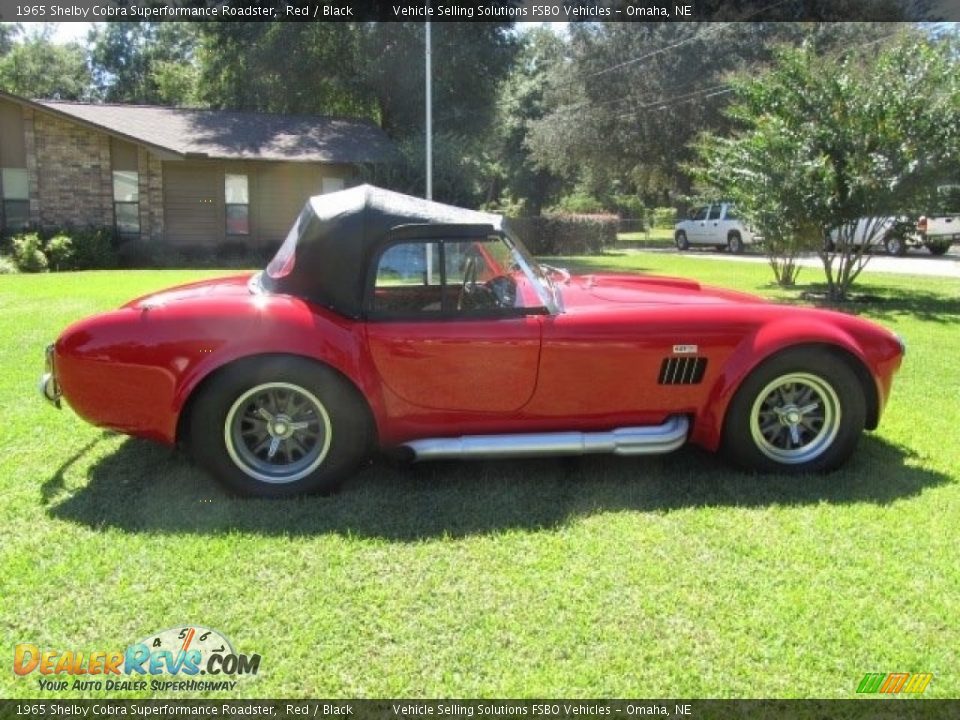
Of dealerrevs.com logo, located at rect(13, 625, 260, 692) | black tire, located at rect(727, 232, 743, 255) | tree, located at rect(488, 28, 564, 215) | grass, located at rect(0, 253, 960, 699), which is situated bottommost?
dealerrevs.com logo, located at rect(13, 625, 260, 692)

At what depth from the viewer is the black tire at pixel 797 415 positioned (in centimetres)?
390

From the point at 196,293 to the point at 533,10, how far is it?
2897cm

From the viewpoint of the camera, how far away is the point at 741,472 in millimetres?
4078

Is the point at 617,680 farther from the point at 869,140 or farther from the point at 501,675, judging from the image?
the point at 869,140

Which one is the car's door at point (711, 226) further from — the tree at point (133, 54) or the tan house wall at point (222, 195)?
the tree at point (133, 54)

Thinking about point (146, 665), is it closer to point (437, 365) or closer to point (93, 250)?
point (437, 365)

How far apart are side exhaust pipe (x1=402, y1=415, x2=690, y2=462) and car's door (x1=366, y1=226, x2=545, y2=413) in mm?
168

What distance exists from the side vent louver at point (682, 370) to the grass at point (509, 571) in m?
0.57

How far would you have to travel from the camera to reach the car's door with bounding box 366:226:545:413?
3.67 meters

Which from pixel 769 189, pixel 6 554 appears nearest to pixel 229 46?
pixel 769 189

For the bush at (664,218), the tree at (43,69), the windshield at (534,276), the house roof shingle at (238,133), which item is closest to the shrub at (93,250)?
the house roof shingle at (238,133)

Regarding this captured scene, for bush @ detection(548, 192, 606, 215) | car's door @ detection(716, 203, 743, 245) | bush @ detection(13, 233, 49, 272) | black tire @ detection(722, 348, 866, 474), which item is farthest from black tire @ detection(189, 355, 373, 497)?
bush @ detection(548, 192, 606, 215)

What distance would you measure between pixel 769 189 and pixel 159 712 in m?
11.9

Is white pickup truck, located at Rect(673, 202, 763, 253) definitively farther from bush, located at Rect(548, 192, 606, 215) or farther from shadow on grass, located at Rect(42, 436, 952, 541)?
shadow on grass, located at Rect(42, 436, 952, 541)
